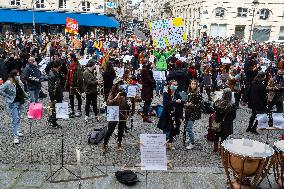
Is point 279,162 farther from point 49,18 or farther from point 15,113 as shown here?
point 49,18

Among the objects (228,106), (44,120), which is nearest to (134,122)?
(44,120)

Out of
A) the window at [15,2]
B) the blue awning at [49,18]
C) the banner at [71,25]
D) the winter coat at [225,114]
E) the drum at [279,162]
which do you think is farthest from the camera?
the window at [15,2]

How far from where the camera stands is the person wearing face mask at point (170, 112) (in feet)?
31.4

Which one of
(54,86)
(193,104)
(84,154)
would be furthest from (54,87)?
(193,104)

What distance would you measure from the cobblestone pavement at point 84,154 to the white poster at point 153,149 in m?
1.42

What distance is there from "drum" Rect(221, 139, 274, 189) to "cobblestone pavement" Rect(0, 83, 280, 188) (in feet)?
2.60

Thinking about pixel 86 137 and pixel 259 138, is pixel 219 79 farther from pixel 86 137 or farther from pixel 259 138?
pixel 86 137

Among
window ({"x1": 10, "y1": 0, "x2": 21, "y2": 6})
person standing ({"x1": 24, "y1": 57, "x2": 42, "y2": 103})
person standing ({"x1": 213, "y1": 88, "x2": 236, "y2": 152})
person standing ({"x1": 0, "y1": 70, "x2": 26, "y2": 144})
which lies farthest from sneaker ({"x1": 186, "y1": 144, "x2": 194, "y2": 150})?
window ({"x1": 10, "y1": 0, "x2": 21, "y2": 6})

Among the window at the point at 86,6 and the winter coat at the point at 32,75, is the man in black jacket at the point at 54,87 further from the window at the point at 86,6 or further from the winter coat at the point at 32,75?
the window at the point at 86,6

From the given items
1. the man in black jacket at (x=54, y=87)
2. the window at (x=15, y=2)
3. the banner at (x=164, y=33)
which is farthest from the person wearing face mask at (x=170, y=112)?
the window at (x=15, y=2)

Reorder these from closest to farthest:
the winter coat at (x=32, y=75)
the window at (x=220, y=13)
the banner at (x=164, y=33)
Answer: the winter coat at (x=32, y=75) → the banner at (x=164, y=33) → the window at (x=220, y=13)

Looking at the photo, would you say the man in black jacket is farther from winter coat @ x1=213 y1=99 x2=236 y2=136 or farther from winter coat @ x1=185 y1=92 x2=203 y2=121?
winter coat @ x1=213 y1=99 x2=236 y2=136

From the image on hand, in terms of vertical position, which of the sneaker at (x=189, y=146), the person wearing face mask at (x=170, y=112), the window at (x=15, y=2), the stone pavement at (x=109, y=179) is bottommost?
the stone pavement at (x=109, y=179)

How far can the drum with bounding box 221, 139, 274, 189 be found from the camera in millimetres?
7039
